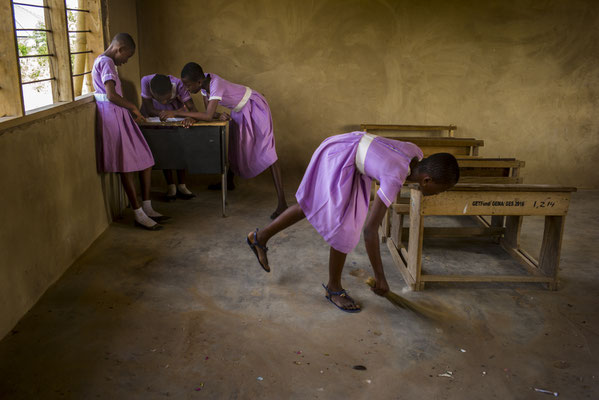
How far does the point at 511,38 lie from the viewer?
5.50m

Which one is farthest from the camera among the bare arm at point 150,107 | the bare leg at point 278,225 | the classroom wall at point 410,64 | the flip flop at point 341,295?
the classroom wall at point 410,64

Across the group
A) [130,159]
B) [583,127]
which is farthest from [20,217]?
[583,127]

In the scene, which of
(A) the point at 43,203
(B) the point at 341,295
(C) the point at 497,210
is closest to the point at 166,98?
(A) the point at 43,203

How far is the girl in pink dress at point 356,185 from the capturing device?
247 centimetres

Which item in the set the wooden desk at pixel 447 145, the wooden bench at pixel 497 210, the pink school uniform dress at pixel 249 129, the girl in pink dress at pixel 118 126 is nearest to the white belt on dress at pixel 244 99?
the pink school uniform dress at pixel 249 129

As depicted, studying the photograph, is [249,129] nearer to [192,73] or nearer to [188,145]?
[188,145]

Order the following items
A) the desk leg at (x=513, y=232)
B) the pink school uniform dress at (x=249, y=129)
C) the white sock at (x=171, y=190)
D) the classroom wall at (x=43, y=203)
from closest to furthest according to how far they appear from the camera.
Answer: the classroom wall at (x=43, y=203) → the desk leg at (x=513, y=232) → the pink school uniform dress at (x=249, y=129) → the white sock at (x=171, y=190)

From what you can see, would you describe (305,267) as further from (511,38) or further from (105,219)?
(511,38)

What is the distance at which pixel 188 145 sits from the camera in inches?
168

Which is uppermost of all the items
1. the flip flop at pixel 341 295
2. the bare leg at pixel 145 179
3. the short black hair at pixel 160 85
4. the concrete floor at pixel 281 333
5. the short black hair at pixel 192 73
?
the short black hair at pixel 192 73

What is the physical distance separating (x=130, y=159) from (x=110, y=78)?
0.66m

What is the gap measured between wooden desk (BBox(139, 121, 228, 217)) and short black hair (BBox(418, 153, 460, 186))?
2259mm

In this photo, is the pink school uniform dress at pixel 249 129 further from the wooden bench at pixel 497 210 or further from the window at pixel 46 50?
the wooden bench at pixel 497 210

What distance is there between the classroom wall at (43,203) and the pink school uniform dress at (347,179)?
1639 mm
